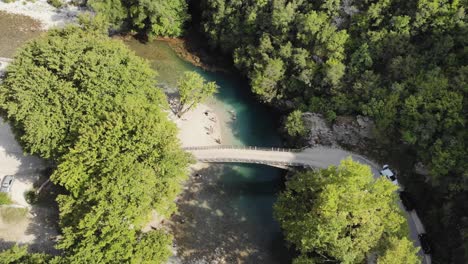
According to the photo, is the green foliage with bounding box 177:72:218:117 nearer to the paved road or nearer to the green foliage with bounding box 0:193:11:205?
the paved road

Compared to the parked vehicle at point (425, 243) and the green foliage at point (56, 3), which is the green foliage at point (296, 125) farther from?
the green foliage at point (56, 3)

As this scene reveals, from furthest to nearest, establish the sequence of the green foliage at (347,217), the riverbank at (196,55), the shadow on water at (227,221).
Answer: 1. the riverbank at (196,55)
2. the shadow on water at (227,221)
3. the green foliage at (347,217)

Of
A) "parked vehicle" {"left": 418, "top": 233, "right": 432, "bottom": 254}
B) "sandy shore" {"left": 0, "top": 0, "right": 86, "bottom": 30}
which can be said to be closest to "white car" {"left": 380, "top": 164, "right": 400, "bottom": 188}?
A: "parked vehicle" {"left": 418, "top": 233, "right": 432, "bottom": 254}

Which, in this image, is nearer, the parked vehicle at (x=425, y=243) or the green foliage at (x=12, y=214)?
the parked vehicle at (x=425, y=243)

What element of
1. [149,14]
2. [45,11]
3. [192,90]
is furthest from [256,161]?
→ [45,11]

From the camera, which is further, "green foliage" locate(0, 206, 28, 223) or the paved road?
the paved road

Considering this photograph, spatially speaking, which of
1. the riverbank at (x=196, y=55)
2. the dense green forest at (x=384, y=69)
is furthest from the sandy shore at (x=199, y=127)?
the riverbank at (x=196, y=55)
